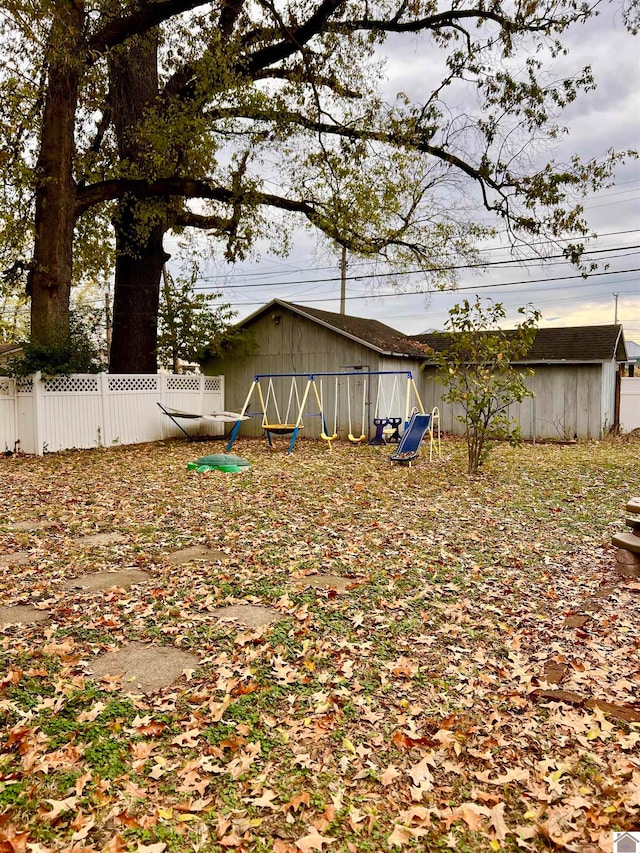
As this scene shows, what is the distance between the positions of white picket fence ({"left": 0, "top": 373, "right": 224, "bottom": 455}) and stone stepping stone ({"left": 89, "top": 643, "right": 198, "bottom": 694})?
27.5 ft

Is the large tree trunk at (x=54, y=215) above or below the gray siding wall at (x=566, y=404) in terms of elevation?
above

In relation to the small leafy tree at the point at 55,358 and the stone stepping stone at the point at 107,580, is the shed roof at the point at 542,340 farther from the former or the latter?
the stone stepping stone at the point at 107,580

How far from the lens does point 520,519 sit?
5930mm

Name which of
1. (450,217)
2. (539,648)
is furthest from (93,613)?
(450,217)

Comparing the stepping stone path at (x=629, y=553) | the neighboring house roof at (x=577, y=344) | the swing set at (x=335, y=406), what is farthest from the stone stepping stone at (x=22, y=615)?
the neighboring house roof at (x=577, y=344)

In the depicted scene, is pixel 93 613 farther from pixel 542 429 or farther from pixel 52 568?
pixel 542 429

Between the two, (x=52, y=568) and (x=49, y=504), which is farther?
(x=49, y=504)

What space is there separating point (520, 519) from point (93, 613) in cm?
428

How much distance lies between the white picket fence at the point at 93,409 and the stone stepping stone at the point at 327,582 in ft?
26.2

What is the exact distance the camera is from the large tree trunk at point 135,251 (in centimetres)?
1199

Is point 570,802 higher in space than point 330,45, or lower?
lower

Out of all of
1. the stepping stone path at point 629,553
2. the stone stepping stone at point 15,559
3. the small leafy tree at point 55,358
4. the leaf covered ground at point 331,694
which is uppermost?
the small leafy tree at point 55,358

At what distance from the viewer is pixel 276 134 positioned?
37.2 feet

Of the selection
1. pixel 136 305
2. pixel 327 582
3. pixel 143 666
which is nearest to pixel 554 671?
pixel 327 582
